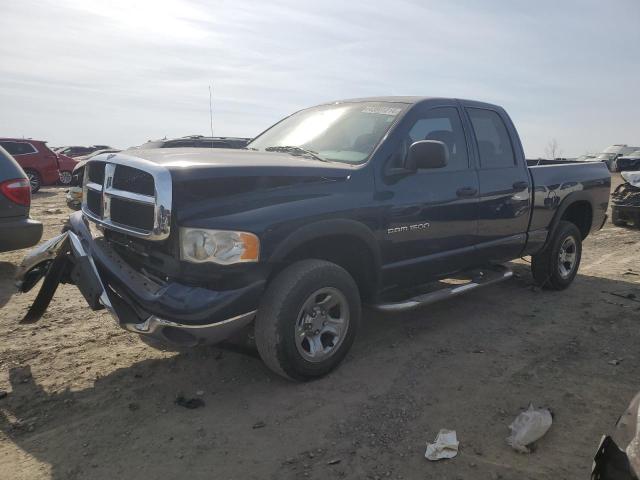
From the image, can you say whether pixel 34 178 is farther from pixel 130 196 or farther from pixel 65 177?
pixel 130 196

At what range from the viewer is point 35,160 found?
16.2 meters

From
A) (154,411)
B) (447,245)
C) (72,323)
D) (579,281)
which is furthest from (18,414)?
(579,281)

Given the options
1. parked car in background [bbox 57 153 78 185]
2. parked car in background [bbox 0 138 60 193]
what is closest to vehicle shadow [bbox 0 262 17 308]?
parked car in background [bbox 0 138 60 193]

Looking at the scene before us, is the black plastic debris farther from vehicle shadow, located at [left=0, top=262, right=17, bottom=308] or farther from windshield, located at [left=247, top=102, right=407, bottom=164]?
vehicle shadow, located at [left=0, top=262, right=17, bottom=308]

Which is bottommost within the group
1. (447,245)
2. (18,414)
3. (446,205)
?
(18,414)

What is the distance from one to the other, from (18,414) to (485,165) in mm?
4156

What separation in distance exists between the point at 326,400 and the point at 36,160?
16.0 meters

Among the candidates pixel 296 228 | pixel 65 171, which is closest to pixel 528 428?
pixel 296 228

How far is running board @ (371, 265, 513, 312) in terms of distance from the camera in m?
3.98

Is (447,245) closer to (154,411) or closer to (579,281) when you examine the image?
(154,411)

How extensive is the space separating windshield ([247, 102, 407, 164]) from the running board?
114cm

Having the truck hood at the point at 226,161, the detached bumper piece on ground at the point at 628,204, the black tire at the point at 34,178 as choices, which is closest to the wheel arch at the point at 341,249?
the truck hood at the point at 226,161

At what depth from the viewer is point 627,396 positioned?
3.50 m

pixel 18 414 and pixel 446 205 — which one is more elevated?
pixel 446 205
